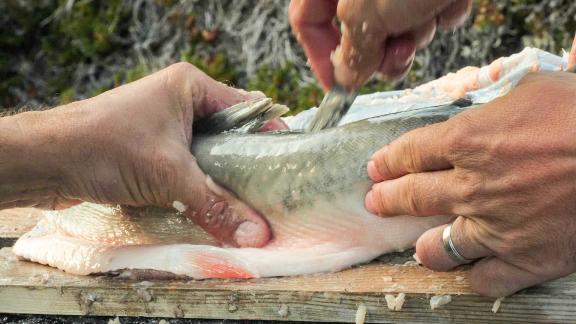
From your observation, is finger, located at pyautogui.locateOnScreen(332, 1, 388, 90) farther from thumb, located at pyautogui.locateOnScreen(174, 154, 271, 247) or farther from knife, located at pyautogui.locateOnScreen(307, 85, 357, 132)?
thumb, located at pyautogui.locateOnScreen(174, 154, 271, 247)

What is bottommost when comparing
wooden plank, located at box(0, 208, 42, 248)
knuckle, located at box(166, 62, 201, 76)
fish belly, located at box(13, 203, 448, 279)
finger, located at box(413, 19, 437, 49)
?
wooden plank, located at box(0, 208, 42, 248)

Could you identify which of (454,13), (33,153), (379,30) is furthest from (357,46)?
(33,153)

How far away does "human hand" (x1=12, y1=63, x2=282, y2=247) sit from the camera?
7.32 ft

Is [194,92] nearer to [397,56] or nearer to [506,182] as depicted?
[397,56]

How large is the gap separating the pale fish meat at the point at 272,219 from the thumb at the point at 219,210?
0.11ft

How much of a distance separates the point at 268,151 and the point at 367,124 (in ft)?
1.00

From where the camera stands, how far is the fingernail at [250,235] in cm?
231

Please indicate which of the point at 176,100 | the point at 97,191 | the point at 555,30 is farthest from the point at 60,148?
the point at 555,30

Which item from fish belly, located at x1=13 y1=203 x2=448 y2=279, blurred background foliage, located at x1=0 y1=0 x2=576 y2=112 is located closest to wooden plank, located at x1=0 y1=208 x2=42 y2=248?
fish belly, located at x1=13 y1=203 x2=448 y2=279

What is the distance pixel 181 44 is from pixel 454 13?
177 inches

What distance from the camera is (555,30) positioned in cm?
506

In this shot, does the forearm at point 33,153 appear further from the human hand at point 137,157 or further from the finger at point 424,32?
the finger at point 424,32

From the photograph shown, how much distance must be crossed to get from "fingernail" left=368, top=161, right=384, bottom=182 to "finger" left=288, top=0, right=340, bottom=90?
1.42ft

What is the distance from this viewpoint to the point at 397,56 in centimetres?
223
